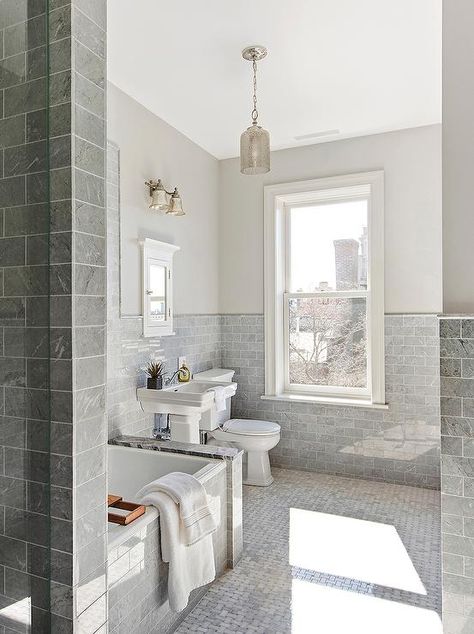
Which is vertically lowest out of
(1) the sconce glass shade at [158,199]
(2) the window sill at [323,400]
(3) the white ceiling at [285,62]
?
(2) the window sill at [323,400]

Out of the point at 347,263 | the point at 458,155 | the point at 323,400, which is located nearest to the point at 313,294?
the point at 347,263

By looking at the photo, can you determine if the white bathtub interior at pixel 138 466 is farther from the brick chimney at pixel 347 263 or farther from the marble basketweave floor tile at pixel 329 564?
the brick chimney at pixel 347 263

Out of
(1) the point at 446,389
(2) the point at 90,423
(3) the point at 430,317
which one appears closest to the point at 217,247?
(3) the point at 430,317

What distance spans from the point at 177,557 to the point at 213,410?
1496 mm

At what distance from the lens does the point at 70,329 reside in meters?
1.10

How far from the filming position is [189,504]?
1950mm

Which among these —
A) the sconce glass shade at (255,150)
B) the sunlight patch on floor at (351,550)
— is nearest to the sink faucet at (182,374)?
the sunlight patch on floor at (351,550)

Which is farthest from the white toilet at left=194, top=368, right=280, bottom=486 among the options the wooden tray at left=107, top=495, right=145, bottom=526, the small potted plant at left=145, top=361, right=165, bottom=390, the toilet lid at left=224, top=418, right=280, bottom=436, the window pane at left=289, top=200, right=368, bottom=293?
the wooden tray at left=107, top=495, right=145, bottom=526

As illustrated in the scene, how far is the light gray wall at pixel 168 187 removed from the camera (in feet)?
9.51

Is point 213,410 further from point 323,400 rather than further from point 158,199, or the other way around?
point 158,199

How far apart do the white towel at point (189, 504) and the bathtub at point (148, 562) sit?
0.35 feet

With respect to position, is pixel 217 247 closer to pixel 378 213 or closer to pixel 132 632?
pixel 378 213

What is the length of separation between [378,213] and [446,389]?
92.2 inches

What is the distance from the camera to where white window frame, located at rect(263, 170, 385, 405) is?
3.60 meters
